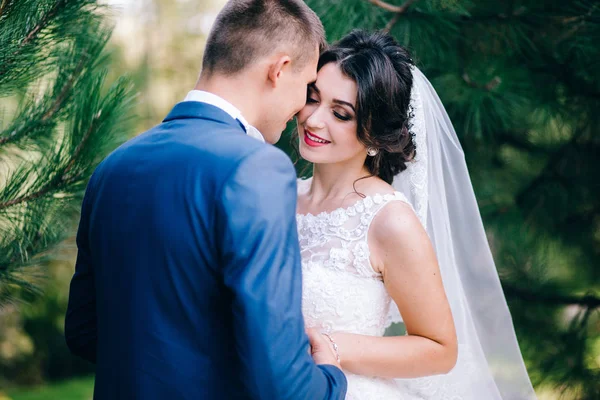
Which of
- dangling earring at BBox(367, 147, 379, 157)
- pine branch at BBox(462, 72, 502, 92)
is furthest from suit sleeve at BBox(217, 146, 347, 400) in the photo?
pine branch at BBox(462, 72, 502, 92)

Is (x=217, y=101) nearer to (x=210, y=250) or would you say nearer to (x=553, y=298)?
(x=210, y=250)

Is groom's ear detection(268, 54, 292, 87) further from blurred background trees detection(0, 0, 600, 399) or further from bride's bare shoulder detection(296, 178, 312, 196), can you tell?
bride's bare shoulder detection(296, 178, 312, 196)

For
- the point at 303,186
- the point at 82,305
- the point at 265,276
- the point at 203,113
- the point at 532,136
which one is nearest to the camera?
the point at 265,276

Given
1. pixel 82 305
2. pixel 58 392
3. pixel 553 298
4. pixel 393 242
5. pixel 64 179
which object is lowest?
pixel 58 392

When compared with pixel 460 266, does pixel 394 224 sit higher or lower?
higher

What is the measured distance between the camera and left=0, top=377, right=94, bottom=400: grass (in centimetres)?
639

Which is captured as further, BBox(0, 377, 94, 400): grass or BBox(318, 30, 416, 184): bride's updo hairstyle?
BBox(0, 377, 94, 400): grass

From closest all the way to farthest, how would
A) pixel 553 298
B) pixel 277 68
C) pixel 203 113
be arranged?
pixel 203 113
pixel 277 68
pixel 553 298

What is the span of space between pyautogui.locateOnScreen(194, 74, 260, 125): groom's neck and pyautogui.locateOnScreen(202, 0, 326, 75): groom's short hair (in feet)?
0.08

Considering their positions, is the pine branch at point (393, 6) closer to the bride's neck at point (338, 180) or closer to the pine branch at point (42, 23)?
the bride's neck at point (338, 180)

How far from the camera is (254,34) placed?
5.71 feet

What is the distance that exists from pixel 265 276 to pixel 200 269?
19cm

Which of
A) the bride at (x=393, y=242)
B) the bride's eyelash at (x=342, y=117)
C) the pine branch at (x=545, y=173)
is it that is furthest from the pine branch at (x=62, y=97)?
the pine branch at (x=545, y=173)

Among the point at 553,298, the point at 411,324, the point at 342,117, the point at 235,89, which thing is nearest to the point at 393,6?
the point at 342,117
